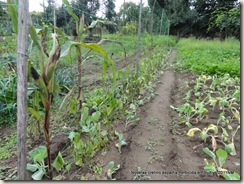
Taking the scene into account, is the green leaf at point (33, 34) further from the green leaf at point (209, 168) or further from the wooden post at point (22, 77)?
the green leaf at point (209, 168)

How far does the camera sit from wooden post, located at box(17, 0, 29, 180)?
1.05 meters

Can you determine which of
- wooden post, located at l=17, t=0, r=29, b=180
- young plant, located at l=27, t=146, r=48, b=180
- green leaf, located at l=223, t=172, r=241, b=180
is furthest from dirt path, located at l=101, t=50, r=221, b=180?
wooden post, located at l=17, t=0, r=29, b=180

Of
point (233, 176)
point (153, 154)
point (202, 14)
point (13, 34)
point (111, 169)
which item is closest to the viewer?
point (233, 176)

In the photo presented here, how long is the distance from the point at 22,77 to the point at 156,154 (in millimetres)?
1192

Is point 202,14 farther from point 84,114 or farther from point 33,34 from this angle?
point 33,34

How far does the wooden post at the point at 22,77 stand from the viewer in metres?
1.05

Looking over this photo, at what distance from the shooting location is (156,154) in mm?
1606

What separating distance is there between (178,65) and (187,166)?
156 inches

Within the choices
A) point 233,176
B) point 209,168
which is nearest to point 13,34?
point 209,168

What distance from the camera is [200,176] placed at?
133 cm

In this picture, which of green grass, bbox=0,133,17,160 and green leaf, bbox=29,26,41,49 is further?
green grass, bbox=0,133,17,160

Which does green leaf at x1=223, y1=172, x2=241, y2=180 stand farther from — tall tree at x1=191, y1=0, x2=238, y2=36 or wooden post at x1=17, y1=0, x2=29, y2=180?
tall tree at x1=191, y1=0, x2=238, y2=36

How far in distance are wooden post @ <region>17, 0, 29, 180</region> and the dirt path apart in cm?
64

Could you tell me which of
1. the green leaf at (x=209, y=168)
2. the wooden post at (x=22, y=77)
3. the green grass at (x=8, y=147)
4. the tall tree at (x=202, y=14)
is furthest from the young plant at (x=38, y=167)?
the tall tree at (x=202, y=14)
